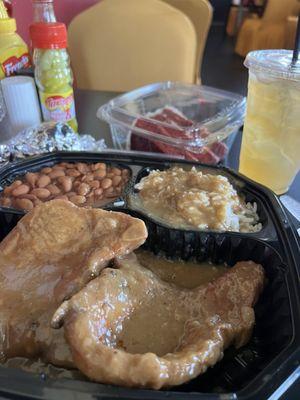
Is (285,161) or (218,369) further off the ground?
(285,161)

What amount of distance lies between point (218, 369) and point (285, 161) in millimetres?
801

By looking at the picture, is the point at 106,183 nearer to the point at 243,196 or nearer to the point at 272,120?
the point at 243,196

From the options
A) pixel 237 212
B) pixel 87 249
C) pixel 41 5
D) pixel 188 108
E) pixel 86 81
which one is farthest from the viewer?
pixel 86 81

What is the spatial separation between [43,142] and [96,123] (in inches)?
18.7

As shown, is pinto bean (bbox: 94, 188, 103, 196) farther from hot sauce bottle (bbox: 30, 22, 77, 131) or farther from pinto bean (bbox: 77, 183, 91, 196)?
hot sauce bottle (bbox: 30, 22, 77, 131)

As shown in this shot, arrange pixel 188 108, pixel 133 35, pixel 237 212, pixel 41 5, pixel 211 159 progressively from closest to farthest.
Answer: pixel 237 212
pixel 211 159
pixel 41 5
pixel 188 108
pixel 133 35

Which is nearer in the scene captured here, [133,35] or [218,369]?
[218,369]

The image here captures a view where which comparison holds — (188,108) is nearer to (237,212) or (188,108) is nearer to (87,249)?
(237,212)

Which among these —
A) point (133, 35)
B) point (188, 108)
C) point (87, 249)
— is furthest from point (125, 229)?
point (133, 35)

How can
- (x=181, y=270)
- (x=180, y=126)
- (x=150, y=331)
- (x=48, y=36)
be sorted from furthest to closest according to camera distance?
(x=180, y=126)
(x=48, y=36)
(x=181, y=270)
(x=150, y=331)

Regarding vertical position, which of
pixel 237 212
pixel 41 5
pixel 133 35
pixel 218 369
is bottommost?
pixel 218 369

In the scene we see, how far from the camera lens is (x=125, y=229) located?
88cm

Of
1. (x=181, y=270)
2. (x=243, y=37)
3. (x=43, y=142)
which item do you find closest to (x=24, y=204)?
(x=43, y=142)

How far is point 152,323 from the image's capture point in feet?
2.58
